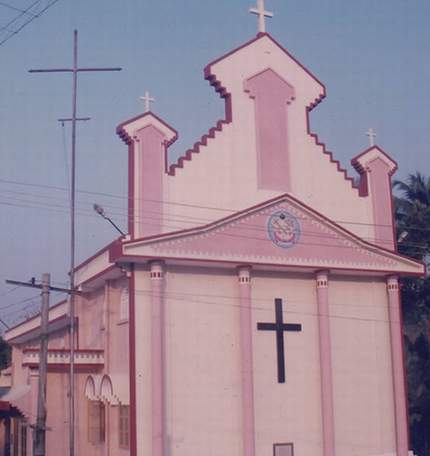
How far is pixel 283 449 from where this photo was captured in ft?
79.3

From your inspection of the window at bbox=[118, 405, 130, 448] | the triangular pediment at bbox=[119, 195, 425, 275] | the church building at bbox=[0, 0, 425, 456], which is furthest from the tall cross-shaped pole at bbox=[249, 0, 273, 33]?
the window at bbox=[118, 405, 130, 448]

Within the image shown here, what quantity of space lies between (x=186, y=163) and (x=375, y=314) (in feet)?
27.5

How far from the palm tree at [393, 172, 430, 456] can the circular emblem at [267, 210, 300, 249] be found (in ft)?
30.9

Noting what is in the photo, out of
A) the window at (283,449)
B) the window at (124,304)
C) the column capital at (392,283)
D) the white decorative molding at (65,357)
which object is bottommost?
the window at (283,449)

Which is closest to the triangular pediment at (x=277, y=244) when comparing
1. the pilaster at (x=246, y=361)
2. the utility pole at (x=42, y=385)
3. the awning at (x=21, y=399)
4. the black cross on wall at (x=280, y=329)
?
the pilaster at (x=246, y=361)

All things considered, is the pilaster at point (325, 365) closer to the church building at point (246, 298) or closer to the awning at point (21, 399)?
the church building at point (246, 298)

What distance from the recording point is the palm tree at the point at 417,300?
112ft

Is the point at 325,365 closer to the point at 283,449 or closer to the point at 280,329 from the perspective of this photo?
the point at 280,329

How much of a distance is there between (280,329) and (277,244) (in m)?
2.75

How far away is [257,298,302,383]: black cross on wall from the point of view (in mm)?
24656

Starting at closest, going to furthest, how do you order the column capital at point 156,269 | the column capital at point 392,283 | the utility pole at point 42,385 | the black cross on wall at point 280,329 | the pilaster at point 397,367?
the utility pole at point 42,385, the column capital at point 156,269, the black cross on wall at point 280,329, the pilaster at point 397,367, the column capital at point 392,283

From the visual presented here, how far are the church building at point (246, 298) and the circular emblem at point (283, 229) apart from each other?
0.12 ft

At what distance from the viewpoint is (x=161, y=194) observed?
2420 centimetres

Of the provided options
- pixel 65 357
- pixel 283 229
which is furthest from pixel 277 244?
pixel 65 357
